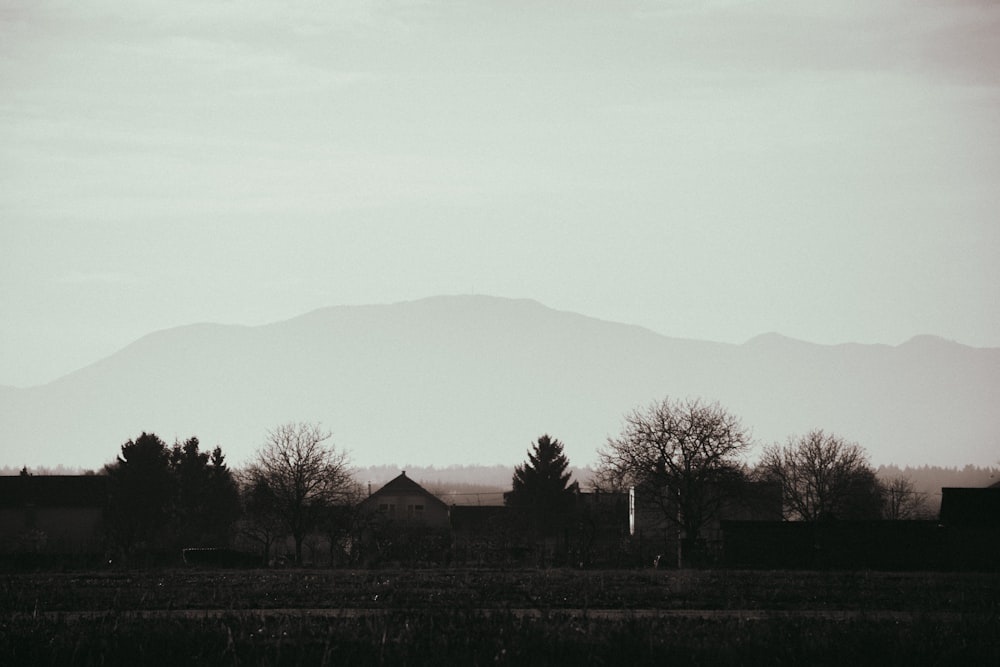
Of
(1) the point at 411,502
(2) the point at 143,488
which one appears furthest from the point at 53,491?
(1) the point at 411,502

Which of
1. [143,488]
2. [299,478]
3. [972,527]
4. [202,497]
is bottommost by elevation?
[972,527]

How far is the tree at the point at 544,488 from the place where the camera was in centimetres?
10644

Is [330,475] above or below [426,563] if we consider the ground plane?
above

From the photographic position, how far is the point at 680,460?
79375 millimetres

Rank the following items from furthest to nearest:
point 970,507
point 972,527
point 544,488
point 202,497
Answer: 1. point 544,488
2. point 202,497
3. point 970,507
4. point 972,527

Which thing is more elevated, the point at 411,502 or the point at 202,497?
the point at 411,502

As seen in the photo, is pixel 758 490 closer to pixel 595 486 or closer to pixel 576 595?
pixel 595 486

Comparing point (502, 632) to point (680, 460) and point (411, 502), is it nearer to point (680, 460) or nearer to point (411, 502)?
point (680, 460)

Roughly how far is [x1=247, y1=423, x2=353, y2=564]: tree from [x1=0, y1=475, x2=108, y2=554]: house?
67.1ft

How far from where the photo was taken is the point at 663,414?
8181cm

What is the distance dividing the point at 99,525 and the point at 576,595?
7499 centimetres

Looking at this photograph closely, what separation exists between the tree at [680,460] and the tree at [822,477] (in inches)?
562

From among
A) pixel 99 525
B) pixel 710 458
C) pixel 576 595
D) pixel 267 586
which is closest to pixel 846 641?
pixel 576 595

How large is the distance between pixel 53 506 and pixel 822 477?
59292 millimetres
